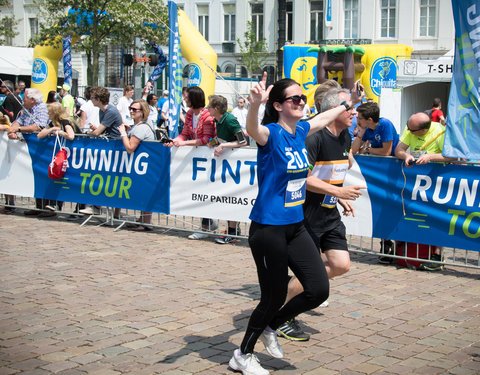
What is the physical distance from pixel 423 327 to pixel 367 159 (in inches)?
112

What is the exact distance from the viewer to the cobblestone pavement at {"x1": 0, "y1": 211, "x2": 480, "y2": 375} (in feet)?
15.6

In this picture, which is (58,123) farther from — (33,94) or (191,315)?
(191,315)

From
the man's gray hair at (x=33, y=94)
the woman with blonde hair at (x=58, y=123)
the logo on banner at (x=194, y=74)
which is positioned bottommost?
the woman with blonde hair at (x=58, y=123)

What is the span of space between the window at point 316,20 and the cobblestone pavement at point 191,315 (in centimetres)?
3772

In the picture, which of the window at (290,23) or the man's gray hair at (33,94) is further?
the window at (290,23)

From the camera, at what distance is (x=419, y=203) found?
7.65 m

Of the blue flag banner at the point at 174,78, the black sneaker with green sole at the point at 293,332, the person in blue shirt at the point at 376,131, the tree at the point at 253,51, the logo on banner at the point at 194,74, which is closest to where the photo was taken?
the black sneaker with green sole at the point at 293,332

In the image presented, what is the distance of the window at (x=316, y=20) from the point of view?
44.5 m

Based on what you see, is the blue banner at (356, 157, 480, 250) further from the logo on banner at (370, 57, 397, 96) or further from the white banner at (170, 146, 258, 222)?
the logo on banner at (370, 57, 397, 96)

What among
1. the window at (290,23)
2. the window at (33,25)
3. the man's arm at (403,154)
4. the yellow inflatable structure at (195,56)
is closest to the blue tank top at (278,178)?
the man's arm at (403,154)

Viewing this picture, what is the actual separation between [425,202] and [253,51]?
39.4 meters

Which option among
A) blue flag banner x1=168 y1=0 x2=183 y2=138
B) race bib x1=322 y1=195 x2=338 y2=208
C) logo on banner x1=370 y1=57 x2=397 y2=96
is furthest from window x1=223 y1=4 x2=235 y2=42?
race bib x1=322 y1=195 x2=338 y2=208

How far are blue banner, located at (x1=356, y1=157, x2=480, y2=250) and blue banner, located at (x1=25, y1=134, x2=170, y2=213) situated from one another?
9.85 feet

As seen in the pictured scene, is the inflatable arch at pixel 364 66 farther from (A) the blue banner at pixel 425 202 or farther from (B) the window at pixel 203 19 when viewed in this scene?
(B) the window at pixel 203 19
